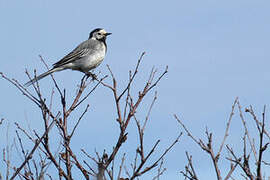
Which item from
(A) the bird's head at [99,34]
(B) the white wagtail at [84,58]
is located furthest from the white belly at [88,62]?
(A) the bird's head at [99,34]

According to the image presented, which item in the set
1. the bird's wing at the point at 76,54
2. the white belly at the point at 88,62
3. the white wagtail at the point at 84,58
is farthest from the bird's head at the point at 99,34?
the white belly at the point at 88,62

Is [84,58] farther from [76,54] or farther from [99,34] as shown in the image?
[99,34]

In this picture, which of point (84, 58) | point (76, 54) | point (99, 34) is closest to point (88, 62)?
point (84, 58)

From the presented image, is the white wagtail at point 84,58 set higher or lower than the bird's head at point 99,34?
lower

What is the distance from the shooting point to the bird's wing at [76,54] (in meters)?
12.1

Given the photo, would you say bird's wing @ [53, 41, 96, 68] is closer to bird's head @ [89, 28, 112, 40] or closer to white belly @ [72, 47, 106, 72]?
white belly @ [72, 47, 106, 72]

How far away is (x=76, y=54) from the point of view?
12.4m

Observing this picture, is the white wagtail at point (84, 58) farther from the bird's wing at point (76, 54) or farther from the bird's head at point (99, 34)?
the bird's head at point (99, 34)

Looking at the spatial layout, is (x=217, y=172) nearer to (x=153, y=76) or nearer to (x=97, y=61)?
(x=153, y=76)

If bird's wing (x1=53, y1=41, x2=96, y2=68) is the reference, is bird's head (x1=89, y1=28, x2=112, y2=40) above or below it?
above

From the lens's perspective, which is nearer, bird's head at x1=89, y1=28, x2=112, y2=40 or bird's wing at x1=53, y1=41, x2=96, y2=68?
bird's wing at x1=53, y1=41, x2=96, y2=68

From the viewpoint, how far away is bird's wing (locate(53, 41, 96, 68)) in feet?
39.6

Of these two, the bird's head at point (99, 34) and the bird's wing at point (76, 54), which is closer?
the bird's wing at point (76, 54)

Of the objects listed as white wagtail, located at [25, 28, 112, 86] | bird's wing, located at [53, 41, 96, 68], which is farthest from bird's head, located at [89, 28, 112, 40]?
bird's wing, located at [53, 41, 96, 68]
